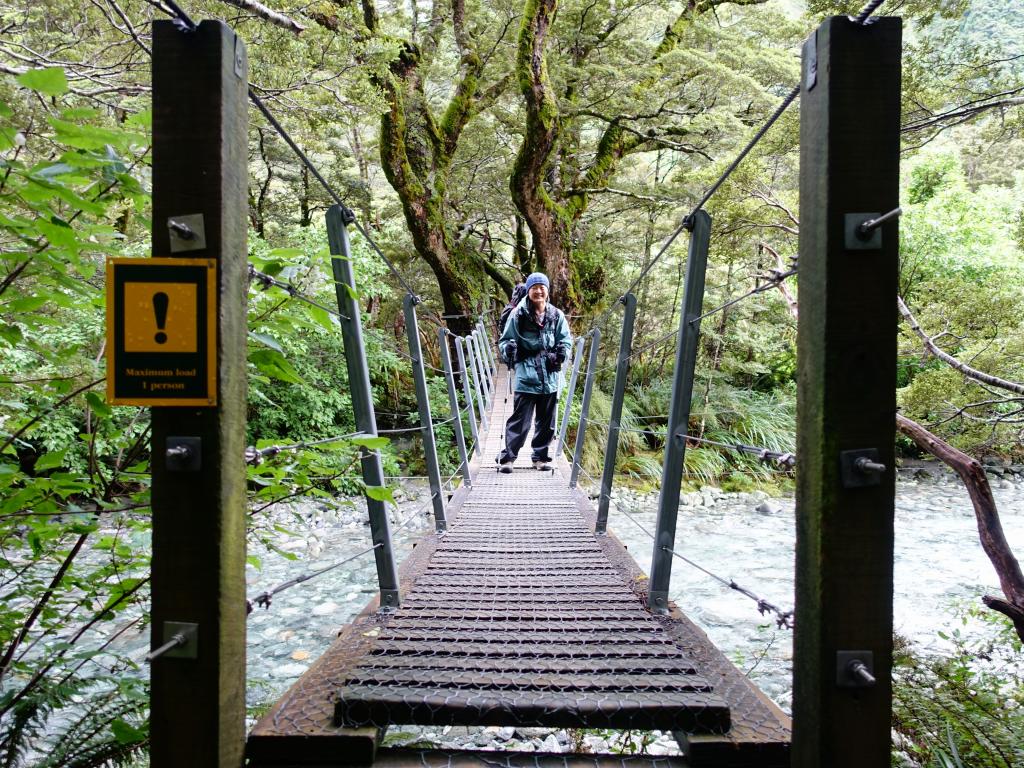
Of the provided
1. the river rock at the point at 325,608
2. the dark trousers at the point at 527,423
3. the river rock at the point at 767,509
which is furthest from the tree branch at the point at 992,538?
the river rock at the point at 767,509

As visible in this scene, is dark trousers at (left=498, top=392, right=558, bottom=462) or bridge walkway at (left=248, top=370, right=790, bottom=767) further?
dark trousers at (left=498, top=392, right=558, bottom=462)

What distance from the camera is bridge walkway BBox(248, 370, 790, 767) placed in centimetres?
99

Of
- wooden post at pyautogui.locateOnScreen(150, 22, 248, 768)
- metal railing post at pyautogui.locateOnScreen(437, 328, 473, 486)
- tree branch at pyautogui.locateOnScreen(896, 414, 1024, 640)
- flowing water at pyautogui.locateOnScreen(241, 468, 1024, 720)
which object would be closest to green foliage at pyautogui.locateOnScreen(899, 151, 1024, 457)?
tree branch at pyautogui.locateOnScreen(896, 414, 1024, 640)

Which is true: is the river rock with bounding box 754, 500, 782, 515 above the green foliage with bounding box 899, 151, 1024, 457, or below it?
below

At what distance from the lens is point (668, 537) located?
150cm

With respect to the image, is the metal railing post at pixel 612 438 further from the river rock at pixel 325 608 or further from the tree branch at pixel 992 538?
the river rock at pixel 325 608

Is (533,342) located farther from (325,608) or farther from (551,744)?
(325,608)

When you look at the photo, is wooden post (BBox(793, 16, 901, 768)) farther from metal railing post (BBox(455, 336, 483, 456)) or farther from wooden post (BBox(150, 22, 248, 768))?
metal railing post (BBox(455, 336, 483, 456))

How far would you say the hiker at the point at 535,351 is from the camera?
143 inches

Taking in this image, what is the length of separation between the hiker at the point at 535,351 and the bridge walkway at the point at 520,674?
191 cm

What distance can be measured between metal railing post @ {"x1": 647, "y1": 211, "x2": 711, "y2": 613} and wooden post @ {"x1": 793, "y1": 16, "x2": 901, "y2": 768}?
0.61 metres

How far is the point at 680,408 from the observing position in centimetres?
149

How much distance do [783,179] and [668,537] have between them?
18.3ft

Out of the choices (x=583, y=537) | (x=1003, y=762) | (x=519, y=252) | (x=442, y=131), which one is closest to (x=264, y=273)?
(x=583, y=537)
